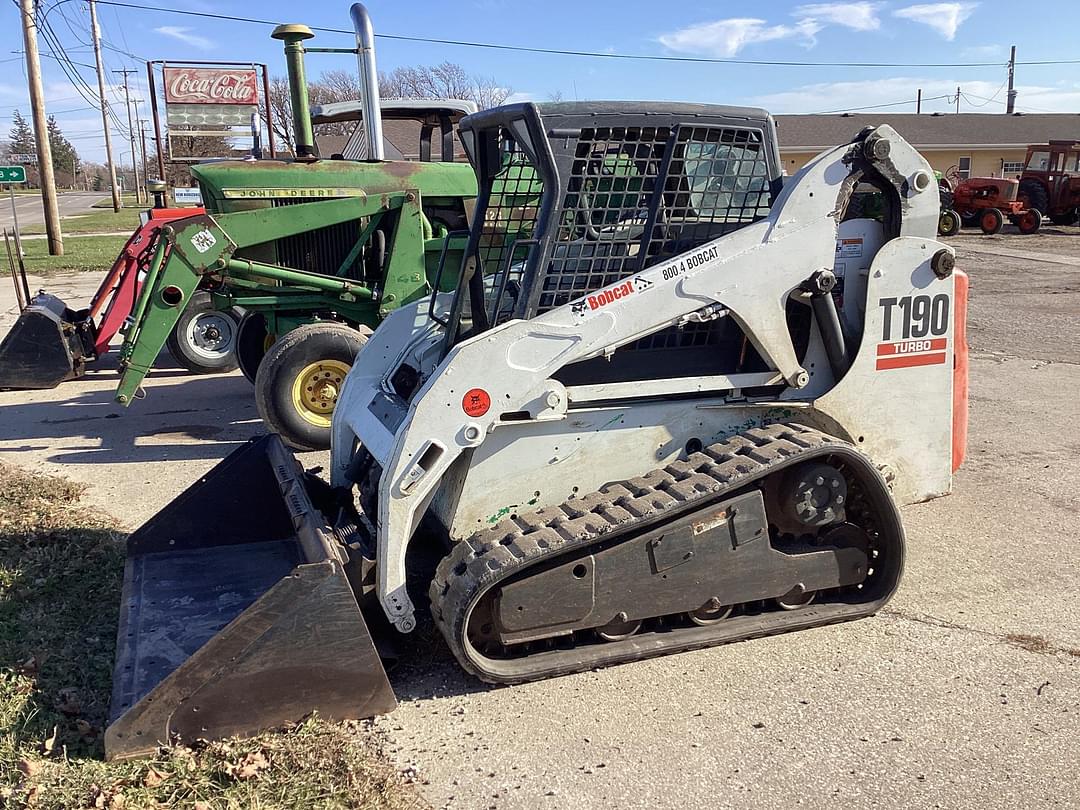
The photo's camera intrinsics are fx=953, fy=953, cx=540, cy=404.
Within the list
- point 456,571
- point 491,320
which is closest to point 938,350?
point 491,320

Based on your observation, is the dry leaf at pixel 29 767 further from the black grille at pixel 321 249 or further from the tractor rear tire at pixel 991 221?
the tractor rear tire at pixel 991 221

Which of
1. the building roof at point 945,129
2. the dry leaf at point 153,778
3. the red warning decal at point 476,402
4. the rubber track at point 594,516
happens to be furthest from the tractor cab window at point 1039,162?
the dry leaf at point 153,778

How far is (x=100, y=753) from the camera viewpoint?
3121 millimetres

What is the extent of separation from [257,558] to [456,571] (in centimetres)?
140

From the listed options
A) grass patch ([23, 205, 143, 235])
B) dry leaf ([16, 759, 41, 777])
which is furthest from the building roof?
dry leaf ([16, 759, 41, 777])

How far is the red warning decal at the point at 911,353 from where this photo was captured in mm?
4156

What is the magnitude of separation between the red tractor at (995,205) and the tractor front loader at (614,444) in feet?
82.8

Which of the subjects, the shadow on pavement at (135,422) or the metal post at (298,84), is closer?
the shadow on pavement at (135,422)

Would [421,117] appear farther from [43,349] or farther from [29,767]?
[29,767]

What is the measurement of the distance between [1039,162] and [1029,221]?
134 inches

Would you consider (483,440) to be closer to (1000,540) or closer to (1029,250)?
(1000,540)

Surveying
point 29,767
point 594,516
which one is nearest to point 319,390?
point 594,516

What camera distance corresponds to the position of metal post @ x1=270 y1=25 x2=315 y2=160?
7.75 meters

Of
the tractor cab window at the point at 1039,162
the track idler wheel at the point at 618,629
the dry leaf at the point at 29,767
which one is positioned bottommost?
the dry leaf at the point at 29,767
